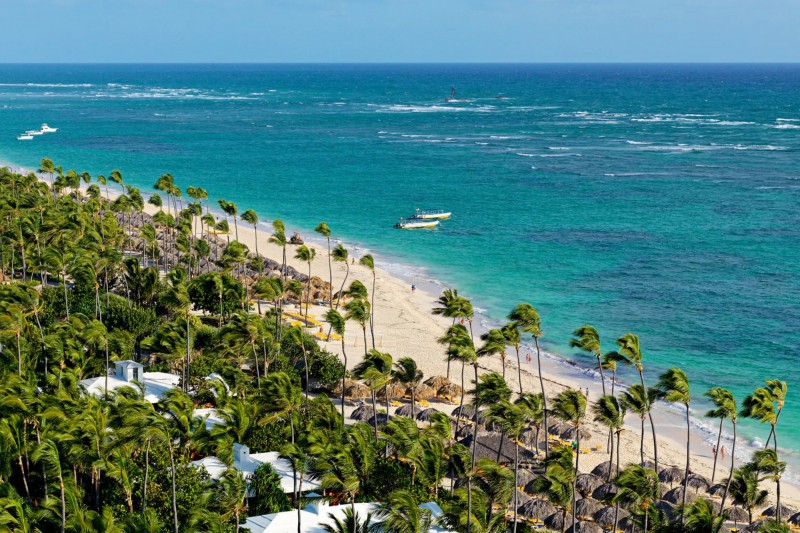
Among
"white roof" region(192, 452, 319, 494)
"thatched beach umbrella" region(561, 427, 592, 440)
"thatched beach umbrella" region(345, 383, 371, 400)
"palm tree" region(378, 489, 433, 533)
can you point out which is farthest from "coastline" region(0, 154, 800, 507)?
"palm tree" region(378, 489, 433, 533)

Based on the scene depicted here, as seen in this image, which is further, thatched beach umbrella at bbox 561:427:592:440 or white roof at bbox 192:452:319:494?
thatched beach umbrella at bbox 561:427:592:440

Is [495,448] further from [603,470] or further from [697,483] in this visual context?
[697,483]

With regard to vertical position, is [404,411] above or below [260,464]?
below

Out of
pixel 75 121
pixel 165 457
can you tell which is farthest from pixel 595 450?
pixel 75 121

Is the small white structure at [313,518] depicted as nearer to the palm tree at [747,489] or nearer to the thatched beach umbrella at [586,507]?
the thatched beach umbrella at [586,507]

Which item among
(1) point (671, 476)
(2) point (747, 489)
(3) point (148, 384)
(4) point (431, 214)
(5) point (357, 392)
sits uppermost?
(4) point (431, 214)

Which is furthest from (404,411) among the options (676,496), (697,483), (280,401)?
(697,483)

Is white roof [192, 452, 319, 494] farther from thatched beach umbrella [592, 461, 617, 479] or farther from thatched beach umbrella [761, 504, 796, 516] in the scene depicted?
thatched beach umbrella [761, 504, 796, 516]
